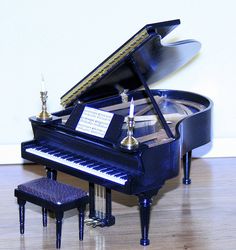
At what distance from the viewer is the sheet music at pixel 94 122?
4.69 meters

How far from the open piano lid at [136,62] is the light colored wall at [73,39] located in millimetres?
969

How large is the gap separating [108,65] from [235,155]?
8.05 feet

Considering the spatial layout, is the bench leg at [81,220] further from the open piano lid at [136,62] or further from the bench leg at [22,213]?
the open piano lid at [136,62]

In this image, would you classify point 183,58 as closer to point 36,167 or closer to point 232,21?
point 232,21

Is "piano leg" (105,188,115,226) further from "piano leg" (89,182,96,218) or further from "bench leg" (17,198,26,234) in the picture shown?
"bench leg" (17,198,26,234)

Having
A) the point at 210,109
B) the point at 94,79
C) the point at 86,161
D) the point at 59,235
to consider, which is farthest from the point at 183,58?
the point at 59,235

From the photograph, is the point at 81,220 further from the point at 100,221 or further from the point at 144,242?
the point at 144,242

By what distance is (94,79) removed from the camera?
16.6ft

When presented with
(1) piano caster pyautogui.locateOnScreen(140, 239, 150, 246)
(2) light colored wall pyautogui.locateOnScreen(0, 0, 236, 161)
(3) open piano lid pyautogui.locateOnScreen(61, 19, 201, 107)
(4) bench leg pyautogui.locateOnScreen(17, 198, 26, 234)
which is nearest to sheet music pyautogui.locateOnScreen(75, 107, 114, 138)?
(3) open piano lid pyautogui.locateOnScreen(61, 19, 201, 107)

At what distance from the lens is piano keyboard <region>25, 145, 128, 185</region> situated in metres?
4.54

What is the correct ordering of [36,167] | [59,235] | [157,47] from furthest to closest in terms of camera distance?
[36,167] → [157,47] → [59,235]

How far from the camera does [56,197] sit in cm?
458

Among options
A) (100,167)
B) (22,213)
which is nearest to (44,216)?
(22,213)

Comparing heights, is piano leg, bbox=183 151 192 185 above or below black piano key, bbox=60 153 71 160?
below
